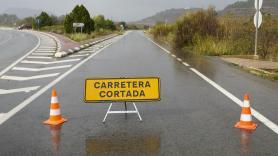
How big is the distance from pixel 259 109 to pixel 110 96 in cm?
274

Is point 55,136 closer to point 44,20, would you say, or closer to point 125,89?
point 125,89

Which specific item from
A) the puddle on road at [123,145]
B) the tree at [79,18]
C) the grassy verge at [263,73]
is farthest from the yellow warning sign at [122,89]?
the tree at [79,18]

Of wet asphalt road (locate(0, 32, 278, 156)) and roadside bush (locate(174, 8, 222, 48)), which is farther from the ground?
roadside bush (locate(174, 8, 222, 48))

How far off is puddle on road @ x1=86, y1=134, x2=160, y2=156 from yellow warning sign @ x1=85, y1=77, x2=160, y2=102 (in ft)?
Result: 5.34

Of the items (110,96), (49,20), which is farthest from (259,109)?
(49,20)

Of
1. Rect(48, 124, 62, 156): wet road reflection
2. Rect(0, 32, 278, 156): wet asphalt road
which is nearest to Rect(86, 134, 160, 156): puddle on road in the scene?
Rect(0, 32, 278, 156): wet asphalt road

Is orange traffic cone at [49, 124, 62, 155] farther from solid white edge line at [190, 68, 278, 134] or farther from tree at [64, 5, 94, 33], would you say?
tree at [64, 5, 94, 33]

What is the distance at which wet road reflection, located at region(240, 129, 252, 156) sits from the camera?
5242 mm

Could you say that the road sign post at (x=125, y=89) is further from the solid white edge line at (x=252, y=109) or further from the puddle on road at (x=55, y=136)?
the solid white edge line at (x=252, y=109)

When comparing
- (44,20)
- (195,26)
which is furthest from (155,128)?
(44,20)

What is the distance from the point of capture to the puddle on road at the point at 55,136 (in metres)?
5.41

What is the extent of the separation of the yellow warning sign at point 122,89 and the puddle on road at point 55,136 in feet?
3.70

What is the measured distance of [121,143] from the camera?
18.6 ft

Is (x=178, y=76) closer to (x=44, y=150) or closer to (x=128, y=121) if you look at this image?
(x=128, y=121)
